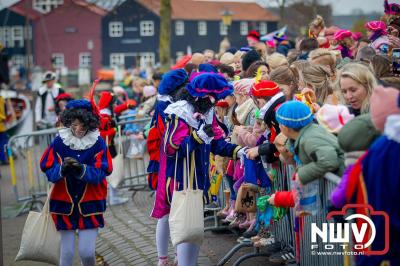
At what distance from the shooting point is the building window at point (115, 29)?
7431 cm

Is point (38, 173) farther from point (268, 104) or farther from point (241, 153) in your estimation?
point (268, 104)

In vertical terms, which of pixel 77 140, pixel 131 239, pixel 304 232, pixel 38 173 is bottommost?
pixel 131 239

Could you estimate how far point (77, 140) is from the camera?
6926 mm

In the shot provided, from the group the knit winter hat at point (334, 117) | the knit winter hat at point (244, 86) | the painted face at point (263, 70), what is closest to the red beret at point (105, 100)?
the painted face at point (263, 70)

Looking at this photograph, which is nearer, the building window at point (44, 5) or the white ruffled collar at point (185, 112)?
the white ruffled collar at point (185, 112)

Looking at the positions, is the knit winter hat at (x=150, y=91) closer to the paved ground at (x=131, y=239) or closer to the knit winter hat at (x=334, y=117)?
the paved ground at (x=131, y=239)

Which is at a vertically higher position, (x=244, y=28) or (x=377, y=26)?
(x=244, y=28)

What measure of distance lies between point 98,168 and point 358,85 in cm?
270

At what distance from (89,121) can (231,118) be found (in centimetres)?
169

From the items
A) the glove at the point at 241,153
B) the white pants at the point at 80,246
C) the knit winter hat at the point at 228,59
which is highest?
the knit winter hat at the point at 228,59

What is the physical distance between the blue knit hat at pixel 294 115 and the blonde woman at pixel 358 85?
1.17 ft

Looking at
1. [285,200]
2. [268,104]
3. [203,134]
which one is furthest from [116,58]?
[285,200]

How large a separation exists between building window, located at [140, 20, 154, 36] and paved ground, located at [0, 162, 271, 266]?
62.3 metres

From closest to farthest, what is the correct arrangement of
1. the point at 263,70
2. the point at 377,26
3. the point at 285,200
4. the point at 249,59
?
the point at 285,200 → the point at 263,70 → the point at 377,26 → the point at 249,59
